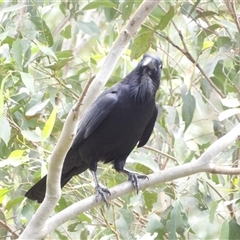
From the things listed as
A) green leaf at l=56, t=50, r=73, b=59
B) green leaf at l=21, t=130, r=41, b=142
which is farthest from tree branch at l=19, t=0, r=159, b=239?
green leaf at l=56, t=50, r=73, b=59

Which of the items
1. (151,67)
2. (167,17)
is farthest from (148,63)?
(167,17)

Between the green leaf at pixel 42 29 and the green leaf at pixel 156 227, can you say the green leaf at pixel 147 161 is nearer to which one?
the green leaf at pixel 156 227

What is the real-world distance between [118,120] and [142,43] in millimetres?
389

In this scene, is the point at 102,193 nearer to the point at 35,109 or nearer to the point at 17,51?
the point at 35,109

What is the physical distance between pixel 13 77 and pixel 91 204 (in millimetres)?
742

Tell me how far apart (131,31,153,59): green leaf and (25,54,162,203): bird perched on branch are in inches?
1.5

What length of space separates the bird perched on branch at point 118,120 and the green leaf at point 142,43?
0.13 feet

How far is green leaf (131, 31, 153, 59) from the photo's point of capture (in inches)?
112

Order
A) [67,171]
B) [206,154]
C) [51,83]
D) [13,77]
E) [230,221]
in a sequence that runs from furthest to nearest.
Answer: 1. [51,83]
2. [67,171]
3. [13,77]
4. [230,221]
5. [206,154]

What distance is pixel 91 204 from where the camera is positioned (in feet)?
6.89

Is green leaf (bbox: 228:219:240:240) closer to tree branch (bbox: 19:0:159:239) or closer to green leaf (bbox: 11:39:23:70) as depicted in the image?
tree branch (bbox: 19:0:159:239)

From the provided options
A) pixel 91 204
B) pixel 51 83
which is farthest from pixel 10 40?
pixel 91 204

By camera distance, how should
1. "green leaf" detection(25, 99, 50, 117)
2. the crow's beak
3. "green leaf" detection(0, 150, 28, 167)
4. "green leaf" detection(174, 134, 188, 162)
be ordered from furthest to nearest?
the crow's beak → "green leaf" detection(25, 99, 50, 117) → "green leaf" detection(174, 134, 188, 162) → "green leaf" detection(0, 150, 28, 167)

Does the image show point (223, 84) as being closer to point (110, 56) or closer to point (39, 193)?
point (39, 193)
